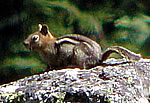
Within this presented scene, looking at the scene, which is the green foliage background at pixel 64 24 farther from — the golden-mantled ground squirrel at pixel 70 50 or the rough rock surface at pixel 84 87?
the rough rock surface at pixel 84 87

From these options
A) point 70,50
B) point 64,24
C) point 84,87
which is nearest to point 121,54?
point 70,50

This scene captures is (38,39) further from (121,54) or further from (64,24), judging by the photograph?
(64,24)

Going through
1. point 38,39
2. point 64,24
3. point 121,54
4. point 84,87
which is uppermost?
point 64,24

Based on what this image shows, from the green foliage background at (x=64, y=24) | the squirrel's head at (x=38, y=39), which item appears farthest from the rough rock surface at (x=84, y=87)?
the green foliage background at (x=64, y=24)

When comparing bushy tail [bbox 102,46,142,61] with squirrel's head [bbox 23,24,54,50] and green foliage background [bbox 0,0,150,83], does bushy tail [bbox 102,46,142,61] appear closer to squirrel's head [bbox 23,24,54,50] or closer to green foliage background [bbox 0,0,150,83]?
squirrel's head [bbox 23,24,54,50]

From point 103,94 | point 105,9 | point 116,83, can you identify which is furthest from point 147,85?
point 105,9

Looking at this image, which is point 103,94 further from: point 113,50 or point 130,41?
point 130,41

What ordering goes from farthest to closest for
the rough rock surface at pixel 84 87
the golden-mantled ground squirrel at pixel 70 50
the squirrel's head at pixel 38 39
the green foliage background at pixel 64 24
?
the green foliage background at pixel 64 24
the squirrel's head at pixel 38 39
the golden-mantled ground squirrel at pixel 70 50
the rough rock surface at pixel 84 87
